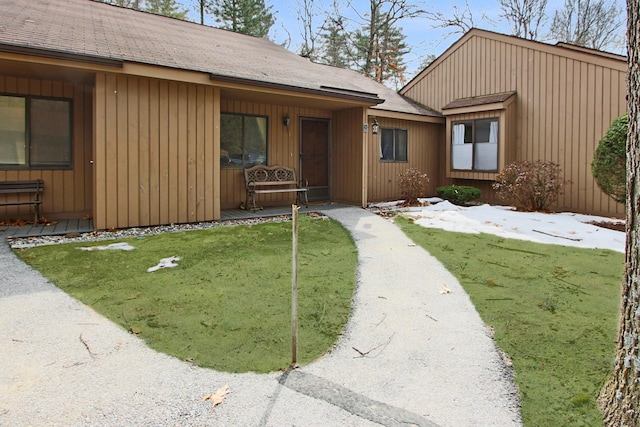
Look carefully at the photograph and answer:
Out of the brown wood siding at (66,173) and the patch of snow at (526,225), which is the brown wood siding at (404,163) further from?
the brown wood siding at (66,173)

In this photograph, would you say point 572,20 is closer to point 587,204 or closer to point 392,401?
point 587,204

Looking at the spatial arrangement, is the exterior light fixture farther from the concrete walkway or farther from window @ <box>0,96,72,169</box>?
the concrete walkway

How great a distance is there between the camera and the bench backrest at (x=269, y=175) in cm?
916

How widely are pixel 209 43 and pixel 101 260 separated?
6449mm

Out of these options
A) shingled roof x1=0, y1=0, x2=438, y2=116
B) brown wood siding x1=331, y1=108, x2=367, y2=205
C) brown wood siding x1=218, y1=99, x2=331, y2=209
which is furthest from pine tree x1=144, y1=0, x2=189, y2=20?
brown wood siding x1=331, y1=108, x2=367, y2=205

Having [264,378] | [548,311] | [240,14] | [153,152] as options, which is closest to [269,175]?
[153,152]

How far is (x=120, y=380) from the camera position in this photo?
2404 mm

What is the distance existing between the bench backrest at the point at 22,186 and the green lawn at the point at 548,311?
6244mm

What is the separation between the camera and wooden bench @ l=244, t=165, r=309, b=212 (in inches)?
354

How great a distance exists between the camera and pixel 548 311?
3.55 meters

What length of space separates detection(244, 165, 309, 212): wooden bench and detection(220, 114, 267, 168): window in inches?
9.6

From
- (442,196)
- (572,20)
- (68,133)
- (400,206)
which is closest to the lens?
(68,133)

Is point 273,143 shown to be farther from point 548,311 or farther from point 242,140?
point 548,311

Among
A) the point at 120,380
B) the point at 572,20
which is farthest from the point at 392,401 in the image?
the point at 572,20
